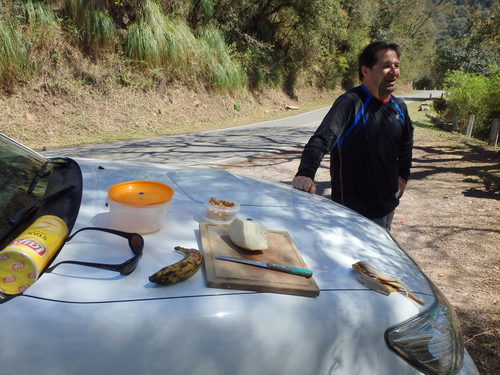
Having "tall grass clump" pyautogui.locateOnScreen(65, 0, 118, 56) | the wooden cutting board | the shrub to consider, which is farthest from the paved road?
the shrub

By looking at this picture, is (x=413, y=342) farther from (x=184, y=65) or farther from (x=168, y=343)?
(x=184, y=65)

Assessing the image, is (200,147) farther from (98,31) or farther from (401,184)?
(98,31)

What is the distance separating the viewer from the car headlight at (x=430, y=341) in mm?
1492

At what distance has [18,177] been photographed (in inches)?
76.5

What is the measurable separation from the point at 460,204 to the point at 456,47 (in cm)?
3858

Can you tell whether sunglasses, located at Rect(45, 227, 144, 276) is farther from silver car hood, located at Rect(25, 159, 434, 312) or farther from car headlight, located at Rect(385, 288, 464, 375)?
car headlight, located at Rect(385, 288, 464, 375)

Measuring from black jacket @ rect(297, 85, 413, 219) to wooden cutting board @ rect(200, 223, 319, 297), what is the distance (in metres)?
1.12

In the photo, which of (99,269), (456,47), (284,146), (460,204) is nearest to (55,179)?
(99,269)

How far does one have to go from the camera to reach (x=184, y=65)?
690 inches

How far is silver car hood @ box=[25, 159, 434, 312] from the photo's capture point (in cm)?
130

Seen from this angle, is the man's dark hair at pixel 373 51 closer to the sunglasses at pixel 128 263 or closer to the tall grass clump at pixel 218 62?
the sunglasses at pixel 128 263

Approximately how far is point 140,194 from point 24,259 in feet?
1.98

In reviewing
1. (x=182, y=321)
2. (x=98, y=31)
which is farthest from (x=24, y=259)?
(x=98, y=31)

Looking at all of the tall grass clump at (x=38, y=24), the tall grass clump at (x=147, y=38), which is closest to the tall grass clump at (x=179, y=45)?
→ the tall grass clump at (x=147, y=38)
